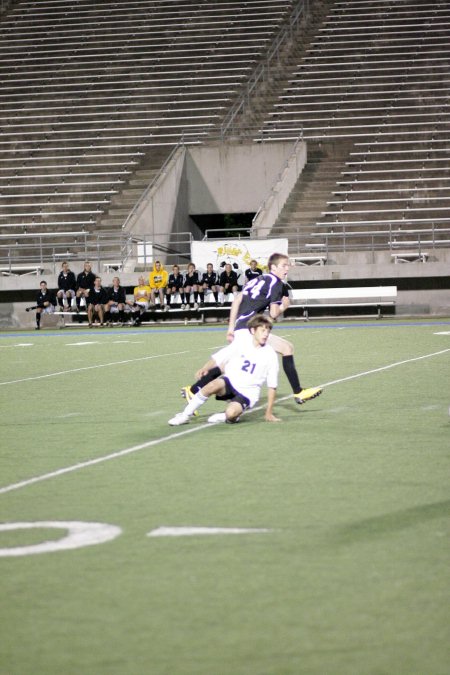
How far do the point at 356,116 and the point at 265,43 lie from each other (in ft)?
22.0

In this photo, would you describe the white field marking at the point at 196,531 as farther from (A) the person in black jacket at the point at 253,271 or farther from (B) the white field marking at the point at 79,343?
(A) the person in black jacket at the point at 253,271

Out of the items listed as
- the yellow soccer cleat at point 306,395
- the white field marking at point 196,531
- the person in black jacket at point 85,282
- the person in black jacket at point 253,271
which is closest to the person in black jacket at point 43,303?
the person in black jacket at point 85,282

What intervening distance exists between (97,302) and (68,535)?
24.7m

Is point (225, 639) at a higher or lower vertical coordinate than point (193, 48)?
lower

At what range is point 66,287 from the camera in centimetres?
3092

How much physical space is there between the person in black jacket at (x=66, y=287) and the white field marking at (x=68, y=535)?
24895mm

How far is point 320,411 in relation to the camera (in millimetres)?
11281

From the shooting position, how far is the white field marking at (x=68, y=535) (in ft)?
18.5

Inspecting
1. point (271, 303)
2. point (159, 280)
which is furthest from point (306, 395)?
point (159, 280)

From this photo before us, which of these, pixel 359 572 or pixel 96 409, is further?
pixel 96 409

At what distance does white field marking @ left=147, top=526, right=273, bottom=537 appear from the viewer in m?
5.92

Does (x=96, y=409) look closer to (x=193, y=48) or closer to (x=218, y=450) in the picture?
(x=218, y=450)

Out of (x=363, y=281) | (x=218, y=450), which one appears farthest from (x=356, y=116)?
(x=218, y=450)

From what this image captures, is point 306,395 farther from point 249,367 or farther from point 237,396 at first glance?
point 249,367
